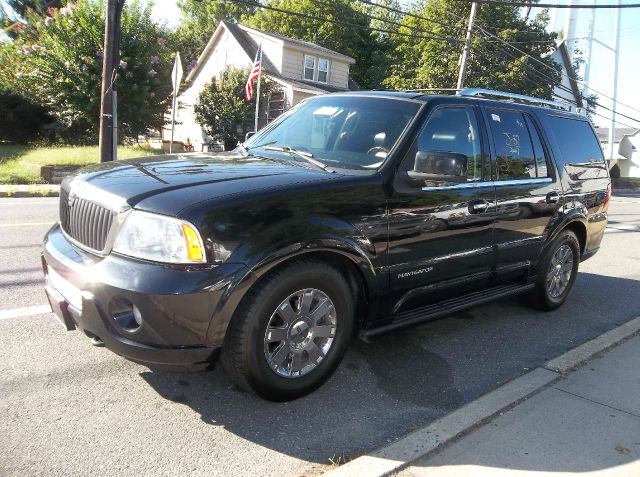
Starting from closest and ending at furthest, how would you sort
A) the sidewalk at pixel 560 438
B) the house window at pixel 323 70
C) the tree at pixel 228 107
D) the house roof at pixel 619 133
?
1. the sidewalk at pixel 560 438
2. the tree at pixel 228 107
3. the house window at pixel 323 70
4. the house roof at pixel 619 133

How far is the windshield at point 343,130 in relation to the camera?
3.79m

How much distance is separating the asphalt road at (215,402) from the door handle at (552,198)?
3.80 ft

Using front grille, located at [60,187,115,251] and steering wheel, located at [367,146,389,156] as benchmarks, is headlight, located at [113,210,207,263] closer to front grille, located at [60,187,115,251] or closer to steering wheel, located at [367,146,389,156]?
front grille, located at [60,187,115,251]

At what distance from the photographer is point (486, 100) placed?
4.46 meters

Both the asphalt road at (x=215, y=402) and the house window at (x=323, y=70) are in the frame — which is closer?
the asphalt road at (x=215, y=402)

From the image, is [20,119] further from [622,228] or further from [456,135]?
[456,135]

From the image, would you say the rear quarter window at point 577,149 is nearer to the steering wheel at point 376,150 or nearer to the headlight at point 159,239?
the steering wheel at point 376,150

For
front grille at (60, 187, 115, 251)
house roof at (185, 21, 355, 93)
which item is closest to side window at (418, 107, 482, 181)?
front grille at (60, 187, 115, 251)

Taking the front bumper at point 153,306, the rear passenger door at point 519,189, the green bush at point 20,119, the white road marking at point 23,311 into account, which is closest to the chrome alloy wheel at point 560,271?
the rear passenger door at point 519,189

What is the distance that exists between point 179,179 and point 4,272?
334 centimetres

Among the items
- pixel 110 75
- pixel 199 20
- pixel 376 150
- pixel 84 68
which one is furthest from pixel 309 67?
pixel 376 150

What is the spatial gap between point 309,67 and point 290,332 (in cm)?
2995

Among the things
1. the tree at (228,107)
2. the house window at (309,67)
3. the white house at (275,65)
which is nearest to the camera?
the tree at (228,107)

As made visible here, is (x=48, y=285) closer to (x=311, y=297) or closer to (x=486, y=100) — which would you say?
(x=311, y=297)
